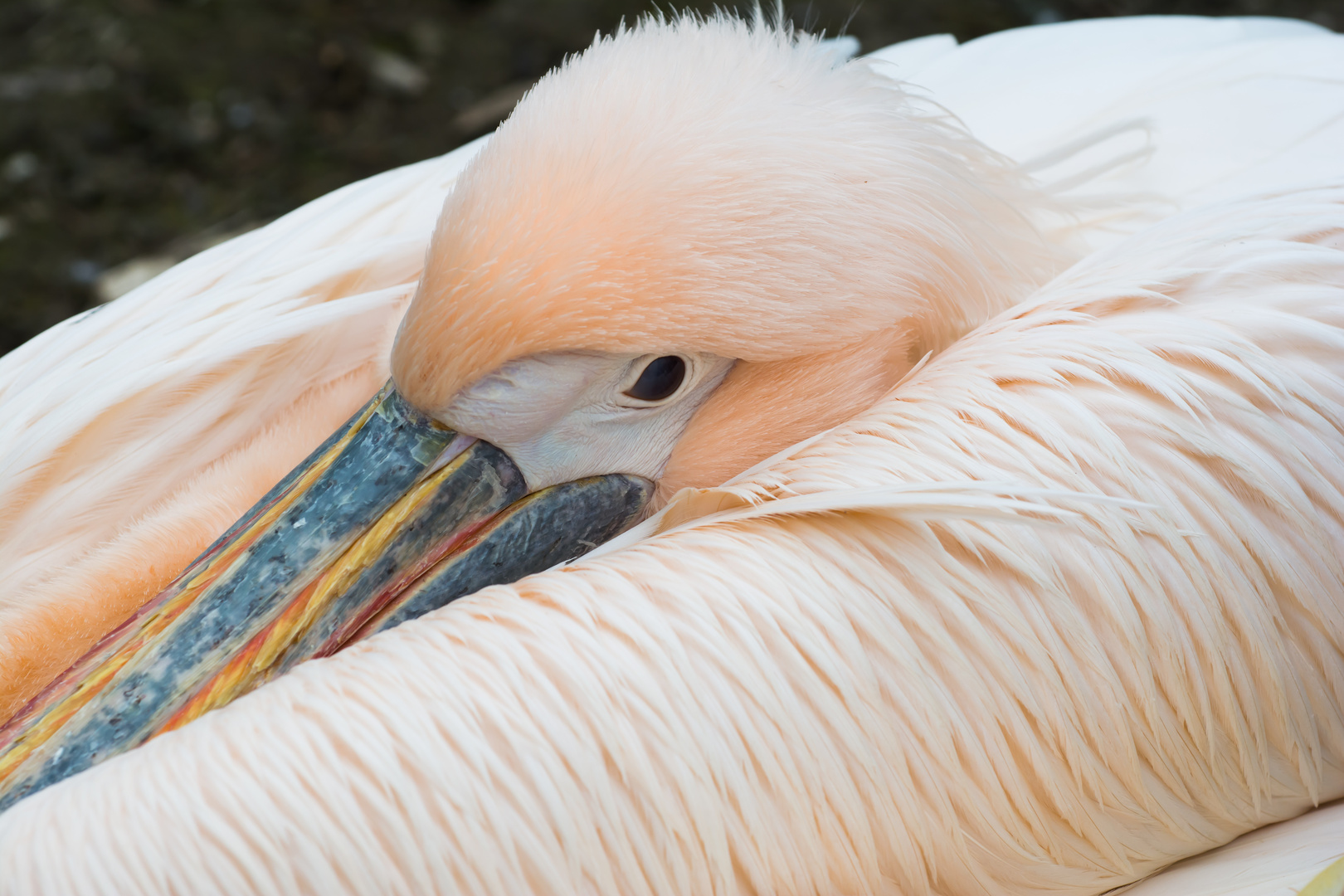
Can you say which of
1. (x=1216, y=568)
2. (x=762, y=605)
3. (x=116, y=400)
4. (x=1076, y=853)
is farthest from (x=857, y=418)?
(x=116, y=400)

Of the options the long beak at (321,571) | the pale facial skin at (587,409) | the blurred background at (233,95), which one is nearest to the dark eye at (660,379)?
the pale facial skin at (587,409)

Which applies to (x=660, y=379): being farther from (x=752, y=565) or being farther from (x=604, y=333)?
(x=752, y=565)

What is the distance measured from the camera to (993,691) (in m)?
1.20

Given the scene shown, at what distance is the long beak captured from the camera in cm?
133

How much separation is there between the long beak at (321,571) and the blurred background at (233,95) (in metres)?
1.76

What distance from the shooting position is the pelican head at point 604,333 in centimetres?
127

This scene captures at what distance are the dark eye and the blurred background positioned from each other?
1.80m

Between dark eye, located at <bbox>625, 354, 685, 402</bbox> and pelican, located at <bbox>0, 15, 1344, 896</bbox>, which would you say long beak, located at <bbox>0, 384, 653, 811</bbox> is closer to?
pelican, located at <bbox>0, 15, 1344, 896</bbox>

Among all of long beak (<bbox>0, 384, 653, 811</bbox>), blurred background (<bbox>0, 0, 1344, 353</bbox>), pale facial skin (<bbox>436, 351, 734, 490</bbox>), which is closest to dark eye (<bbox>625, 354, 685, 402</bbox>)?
pale facial skin (<bbox>436, 351, 734, 490</bbox>)

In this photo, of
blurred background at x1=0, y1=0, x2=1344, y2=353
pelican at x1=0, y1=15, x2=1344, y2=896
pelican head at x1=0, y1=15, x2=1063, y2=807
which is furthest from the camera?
blurred background at x1=0, y1=0, x2=1344, y2=353

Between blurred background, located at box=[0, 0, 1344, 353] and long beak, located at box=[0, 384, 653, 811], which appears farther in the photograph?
blurred background, located at box=[0, 0, 1344, 353]

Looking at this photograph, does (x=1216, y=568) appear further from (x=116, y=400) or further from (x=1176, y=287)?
(x=116, y=400)

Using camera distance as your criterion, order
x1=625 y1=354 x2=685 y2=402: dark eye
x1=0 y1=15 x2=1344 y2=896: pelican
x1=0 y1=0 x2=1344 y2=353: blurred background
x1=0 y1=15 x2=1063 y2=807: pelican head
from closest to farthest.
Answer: x1=0 y1=15 x2=1344 y2=896: pelican, x1=0 y1=15 x2=1063 y2=807: pelican head, x1=625 y1=354 x2=685 y2=402: dark eye, x1=0 y1=0 x2=1344 y2=353: blurred background

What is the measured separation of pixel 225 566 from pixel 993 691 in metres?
0.81
